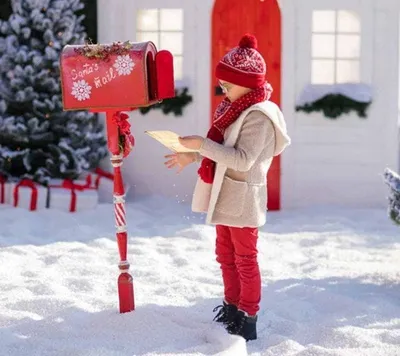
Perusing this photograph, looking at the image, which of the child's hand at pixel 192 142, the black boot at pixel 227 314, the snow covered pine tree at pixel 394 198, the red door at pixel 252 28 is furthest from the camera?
the red door at pixel 252 28

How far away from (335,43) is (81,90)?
505 cm

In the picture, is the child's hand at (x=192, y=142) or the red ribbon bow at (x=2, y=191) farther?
the red ribbon bow at (x=2, y=191)

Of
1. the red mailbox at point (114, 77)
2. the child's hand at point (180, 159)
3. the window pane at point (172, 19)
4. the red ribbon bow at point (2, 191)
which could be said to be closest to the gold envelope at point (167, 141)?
the child's hand at point (180, 159)

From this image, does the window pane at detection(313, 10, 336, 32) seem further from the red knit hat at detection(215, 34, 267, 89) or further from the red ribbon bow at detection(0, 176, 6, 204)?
the red knit hat at detection(215, 34, 267, 89)

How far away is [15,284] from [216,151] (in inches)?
87.1

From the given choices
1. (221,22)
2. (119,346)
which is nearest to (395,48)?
(221,22)

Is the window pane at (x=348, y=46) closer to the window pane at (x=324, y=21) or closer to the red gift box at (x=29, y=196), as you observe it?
the window pane at (x=324, y=21)

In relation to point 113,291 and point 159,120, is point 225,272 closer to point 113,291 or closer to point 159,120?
point 113,291

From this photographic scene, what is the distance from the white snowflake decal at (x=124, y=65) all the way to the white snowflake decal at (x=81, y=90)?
0.20m

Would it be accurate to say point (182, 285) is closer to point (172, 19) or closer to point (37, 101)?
point (37, 101)

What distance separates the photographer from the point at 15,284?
6.12m

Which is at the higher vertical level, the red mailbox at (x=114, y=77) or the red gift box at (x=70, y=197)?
the red mailbox at (x=114, y=77)

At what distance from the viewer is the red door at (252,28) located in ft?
30.3

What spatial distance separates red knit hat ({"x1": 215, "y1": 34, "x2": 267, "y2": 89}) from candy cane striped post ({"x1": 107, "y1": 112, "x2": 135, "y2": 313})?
837 mm
